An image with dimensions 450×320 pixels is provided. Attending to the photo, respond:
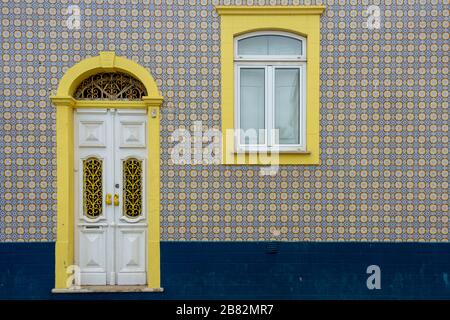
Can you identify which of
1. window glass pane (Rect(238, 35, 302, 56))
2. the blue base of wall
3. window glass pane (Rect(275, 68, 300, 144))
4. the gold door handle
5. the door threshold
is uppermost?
window glass pane (Rect(238, 35, 302, 56))

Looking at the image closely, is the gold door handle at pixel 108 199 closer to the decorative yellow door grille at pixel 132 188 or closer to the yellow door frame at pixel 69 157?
the decorative yellow door grille at pixel 132 188

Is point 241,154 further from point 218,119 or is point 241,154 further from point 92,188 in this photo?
point 92,188

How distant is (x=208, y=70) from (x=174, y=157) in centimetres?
122

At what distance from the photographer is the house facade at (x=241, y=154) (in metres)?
5.31

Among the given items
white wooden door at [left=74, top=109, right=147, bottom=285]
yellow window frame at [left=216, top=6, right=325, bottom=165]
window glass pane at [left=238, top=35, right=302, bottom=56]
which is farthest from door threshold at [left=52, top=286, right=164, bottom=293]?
window glass pane at [left=238, top=35, right=302, bottom=56]

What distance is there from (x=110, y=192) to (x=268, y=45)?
2.91m

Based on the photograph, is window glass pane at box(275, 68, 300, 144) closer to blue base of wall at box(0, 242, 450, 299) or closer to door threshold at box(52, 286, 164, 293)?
blue base of wall at box(0, 242, 450, 299)

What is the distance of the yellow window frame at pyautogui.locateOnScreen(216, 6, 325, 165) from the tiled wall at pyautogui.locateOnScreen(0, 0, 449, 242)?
108 mm

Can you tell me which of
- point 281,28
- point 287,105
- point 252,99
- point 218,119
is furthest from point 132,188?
point 281,28

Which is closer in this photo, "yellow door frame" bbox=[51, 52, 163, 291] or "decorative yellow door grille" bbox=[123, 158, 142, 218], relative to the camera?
"yellow door frame" bbox=[51, 52, 163, 291]

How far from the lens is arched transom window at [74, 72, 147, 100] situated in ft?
18.1

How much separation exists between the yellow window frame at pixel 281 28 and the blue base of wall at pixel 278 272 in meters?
1.15

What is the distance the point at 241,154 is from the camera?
17.6 ft

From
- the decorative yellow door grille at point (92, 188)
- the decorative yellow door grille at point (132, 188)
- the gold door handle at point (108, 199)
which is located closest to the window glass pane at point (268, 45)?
the decorative yellow door grille at point (132, 188)
